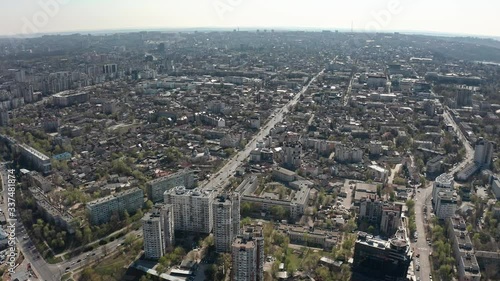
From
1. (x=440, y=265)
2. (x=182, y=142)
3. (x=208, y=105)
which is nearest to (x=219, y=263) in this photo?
(x=440, y=265)

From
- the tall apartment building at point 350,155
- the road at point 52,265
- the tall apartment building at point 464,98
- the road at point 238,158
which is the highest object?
the tall apartment building at point 464,98

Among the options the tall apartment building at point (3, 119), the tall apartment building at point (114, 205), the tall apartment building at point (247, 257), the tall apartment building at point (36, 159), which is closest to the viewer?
the tall apartment building at point (247, 257)

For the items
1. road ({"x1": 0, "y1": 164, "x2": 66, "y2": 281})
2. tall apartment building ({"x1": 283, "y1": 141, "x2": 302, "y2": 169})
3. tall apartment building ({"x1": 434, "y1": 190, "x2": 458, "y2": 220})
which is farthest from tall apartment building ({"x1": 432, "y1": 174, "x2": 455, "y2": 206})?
road ({"x1": 0, "y1": 164, "x2": 66, "y2": 281})

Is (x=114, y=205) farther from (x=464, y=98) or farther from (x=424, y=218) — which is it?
(x=464, y=98)

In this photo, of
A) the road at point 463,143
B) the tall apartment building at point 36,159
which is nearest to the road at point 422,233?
the road at point 463,143

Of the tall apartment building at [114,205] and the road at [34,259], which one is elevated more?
the tall apartment building at [114,205]

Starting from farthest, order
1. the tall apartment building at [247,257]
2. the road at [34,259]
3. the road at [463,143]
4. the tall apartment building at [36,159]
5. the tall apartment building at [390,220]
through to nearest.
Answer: the road at [463,143], the tall apartment building at [36,159], the tall apartment building at [390,220], the road at [34,259], the tall apartment building at [247,257]

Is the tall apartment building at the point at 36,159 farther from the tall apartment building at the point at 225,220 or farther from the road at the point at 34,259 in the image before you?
the tall apartment building at the point at 225,220
